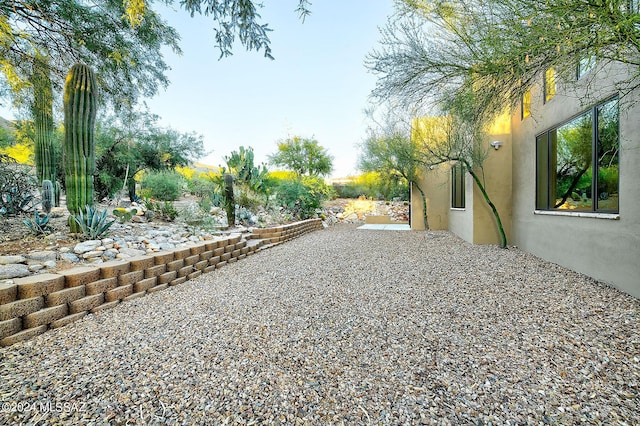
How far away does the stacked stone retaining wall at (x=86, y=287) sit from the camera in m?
2.31

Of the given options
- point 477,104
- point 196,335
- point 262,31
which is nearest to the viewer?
point 196,335

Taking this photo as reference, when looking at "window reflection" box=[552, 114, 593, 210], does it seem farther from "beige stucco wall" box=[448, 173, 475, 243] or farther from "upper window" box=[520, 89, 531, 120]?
"beige stucco wall" box=[448, 173, 475, 243]

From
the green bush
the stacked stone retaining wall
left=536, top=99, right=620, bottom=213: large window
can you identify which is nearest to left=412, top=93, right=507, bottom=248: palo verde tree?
left=536, top=99, right=620, bottom=213: large window

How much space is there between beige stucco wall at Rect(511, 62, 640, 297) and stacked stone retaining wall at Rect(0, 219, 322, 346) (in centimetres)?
488

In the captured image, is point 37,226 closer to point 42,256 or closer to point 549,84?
point 42,256

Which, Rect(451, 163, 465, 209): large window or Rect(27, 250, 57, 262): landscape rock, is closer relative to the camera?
Rect(27, 250, 57, 262): landscape rock

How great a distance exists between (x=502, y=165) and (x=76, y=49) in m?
9.04

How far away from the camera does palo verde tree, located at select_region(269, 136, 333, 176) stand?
62.2 feet

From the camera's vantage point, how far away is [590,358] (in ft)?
7.02

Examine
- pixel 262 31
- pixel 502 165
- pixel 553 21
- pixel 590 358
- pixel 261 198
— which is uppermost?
pixel 262 31

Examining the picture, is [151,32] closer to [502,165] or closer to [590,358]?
[590,358]

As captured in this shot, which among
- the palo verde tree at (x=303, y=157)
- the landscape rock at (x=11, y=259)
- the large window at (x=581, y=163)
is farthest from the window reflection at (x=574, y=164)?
the palo verde tree at (x=303, y=157)

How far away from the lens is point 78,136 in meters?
4.36

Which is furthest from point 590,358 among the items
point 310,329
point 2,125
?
point 2,125
